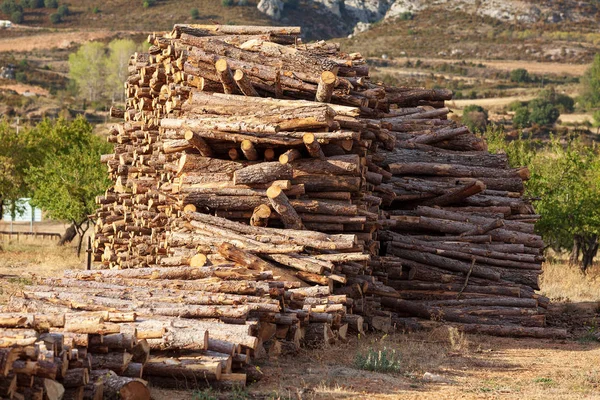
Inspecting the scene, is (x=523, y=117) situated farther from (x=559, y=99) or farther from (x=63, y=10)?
(x=63, y=10)

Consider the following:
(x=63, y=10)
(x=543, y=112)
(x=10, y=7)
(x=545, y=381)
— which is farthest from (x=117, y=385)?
(x=10, y=7)

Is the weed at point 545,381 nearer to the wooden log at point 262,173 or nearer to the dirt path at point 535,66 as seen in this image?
the wooden log at point 262,173

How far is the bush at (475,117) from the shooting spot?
6262 cm

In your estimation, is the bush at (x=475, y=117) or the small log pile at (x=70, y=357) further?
the bush at (x=475, y=117)

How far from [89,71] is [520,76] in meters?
39.5

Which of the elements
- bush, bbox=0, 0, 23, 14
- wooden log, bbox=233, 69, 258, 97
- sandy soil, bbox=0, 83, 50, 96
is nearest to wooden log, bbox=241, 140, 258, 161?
wooden log, bbox=233, 69, 258, 97

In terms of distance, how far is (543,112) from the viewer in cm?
7194

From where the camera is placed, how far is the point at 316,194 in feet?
53.6


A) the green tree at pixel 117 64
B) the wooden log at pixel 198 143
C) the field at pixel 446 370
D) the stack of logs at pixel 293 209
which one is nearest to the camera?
the field at pixel 446 370

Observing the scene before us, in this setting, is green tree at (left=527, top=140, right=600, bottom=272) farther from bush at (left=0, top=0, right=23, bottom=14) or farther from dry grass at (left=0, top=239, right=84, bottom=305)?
bush at (left=0, top=0, right=23, bottom=14)

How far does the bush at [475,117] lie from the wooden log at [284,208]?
4674 centimetres

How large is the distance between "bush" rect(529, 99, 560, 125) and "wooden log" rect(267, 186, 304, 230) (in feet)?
188

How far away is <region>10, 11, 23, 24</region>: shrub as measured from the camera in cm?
11919

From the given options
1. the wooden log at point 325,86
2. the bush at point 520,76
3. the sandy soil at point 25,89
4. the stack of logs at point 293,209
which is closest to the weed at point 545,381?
the stack of logs at point 293,209
